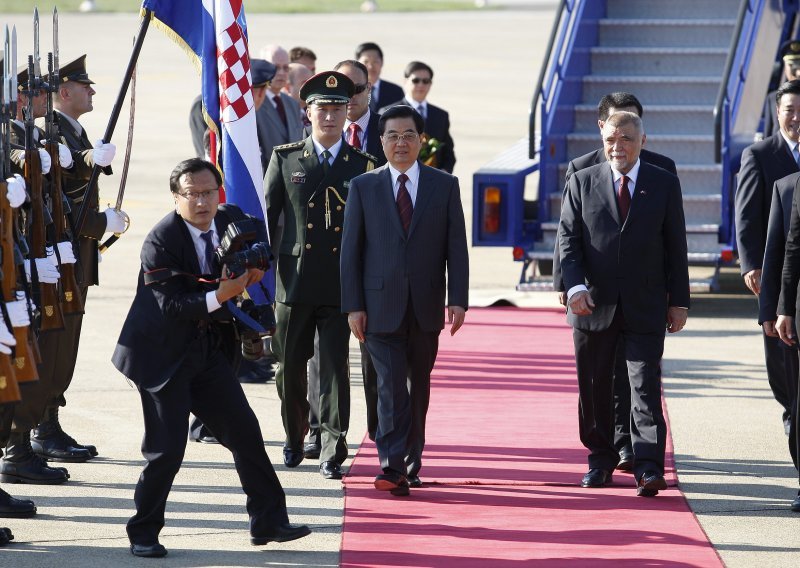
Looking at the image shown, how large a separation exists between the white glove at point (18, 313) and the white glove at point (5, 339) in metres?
0.05

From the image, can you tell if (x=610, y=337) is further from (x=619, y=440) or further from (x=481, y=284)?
(x=481, y=284)

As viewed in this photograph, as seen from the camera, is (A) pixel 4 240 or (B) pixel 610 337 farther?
(B) pixel 610 337

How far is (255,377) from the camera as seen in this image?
10219mm

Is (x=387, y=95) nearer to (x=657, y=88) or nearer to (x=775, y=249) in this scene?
(x=657, y=88)

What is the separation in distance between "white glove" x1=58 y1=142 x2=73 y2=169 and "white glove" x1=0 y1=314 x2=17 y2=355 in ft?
5.37

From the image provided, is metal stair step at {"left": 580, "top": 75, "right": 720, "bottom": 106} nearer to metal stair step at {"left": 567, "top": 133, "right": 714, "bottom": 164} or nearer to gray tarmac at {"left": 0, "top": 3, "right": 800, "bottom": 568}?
metal stair step at {"left": 567, "top": 133, "right": 714, "bottom": 164}

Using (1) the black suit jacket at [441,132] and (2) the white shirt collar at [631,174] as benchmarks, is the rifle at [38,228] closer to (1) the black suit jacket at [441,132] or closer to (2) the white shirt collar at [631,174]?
(2) the white shirt collar at [631,174]

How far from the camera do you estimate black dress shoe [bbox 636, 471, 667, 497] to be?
734cm

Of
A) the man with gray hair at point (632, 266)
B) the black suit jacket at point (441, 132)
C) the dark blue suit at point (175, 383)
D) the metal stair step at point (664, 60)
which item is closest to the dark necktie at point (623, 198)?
the man with gray hair at point (632, 266)

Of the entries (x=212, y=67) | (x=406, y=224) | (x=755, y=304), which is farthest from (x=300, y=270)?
(x=755, y=304)

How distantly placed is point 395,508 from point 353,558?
87 cm

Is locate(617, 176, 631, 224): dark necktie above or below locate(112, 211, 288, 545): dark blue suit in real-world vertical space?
above

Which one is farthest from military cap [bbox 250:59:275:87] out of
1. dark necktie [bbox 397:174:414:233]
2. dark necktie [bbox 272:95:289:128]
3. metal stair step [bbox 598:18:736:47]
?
metal stair step [bbox 598:18:736:47]

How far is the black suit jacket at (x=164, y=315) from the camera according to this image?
6.34m
